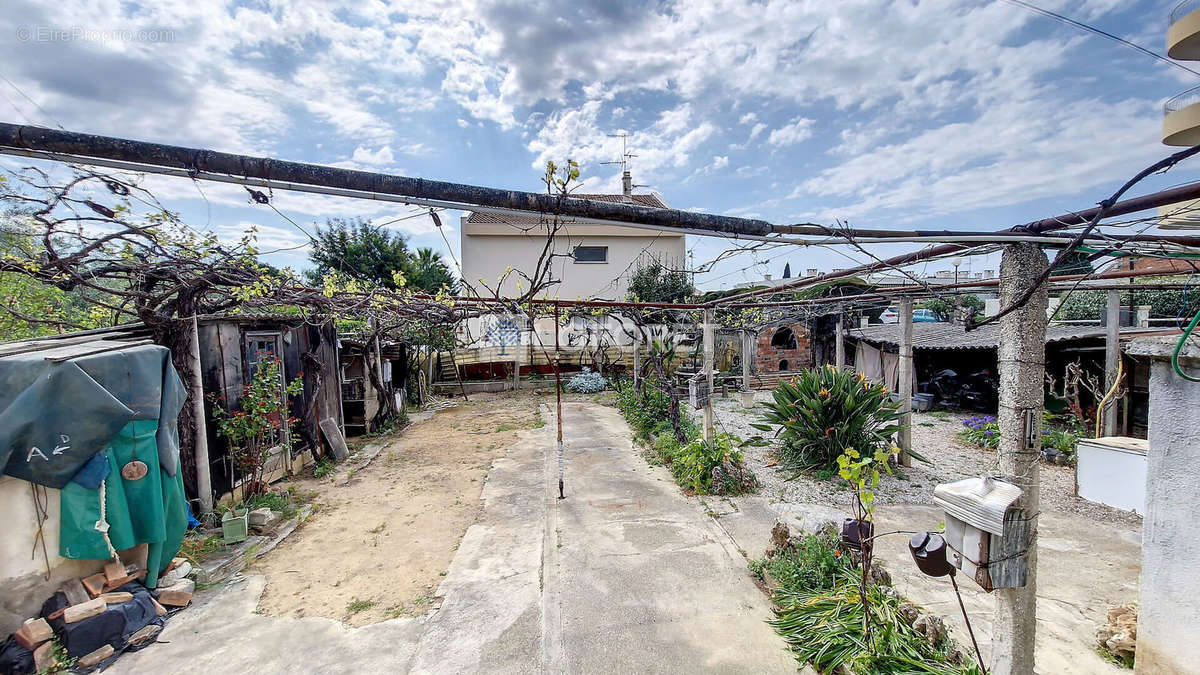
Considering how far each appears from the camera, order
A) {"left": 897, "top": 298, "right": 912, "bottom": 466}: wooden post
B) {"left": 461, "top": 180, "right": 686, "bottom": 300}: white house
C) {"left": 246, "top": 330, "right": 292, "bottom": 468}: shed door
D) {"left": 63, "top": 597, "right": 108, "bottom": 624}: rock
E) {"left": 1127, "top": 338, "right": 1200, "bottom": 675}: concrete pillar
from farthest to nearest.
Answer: {"left": 461, "top": 180, "right": 686, "bottom": 300}: white house < {"left": 897, "top": 298, "right": 912, "bottom": 466}: wooden post < {"left": 246, "top": 330, "right": 292, "bottom": 468}: shed door < {"left": 63, "top": 597, "right": 108, "bottom": 624}: rock < {"left": 1127, "top": 338, "right": 1200, "bottom": 675}: concrete pillar

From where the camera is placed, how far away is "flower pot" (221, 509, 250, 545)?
4562 mm

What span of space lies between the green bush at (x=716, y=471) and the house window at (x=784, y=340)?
10413mm

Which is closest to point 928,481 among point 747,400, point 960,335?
point 747,400

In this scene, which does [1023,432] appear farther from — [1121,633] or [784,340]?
[784,340]

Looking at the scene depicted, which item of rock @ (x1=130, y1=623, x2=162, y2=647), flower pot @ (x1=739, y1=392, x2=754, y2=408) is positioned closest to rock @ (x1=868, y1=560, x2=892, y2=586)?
rock @ (x1=130, y1=623, x2=162, y2=647)

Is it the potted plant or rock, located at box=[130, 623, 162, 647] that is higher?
the potted plant

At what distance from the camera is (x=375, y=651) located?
10.2 feet

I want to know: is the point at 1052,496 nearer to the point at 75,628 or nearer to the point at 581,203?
the point at 581,203

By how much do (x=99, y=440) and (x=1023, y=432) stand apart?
18.5ft

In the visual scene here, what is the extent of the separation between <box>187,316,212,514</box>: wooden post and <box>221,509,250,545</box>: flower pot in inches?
15.5

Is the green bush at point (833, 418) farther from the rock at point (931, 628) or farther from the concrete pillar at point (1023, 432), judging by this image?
the concrete pillar at point (1023, 432)

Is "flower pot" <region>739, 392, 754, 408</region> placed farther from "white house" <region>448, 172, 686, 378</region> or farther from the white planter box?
the white planter box

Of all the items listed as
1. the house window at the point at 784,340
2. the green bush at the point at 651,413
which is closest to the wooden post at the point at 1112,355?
the green bush at the point at 651,413

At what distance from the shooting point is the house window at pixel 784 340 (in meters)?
15.6
